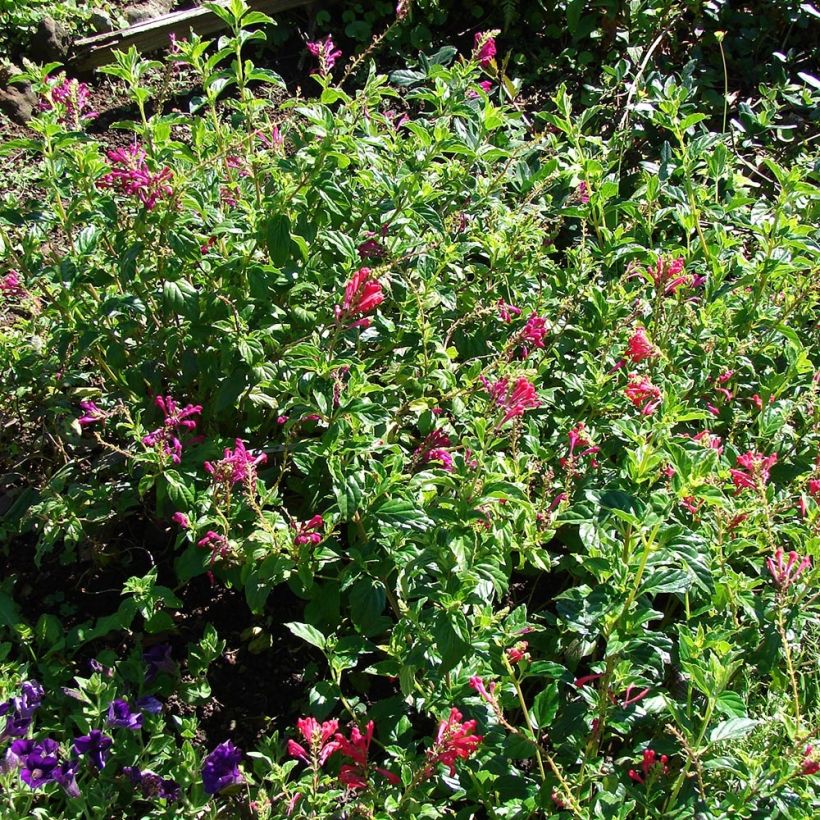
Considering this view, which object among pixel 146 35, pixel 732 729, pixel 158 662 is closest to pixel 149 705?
pixel 158 662

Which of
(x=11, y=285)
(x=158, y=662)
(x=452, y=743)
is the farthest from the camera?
(x=11, y=285)

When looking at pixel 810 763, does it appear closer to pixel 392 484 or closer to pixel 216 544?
pixel 392 484

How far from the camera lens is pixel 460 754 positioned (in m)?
1.94

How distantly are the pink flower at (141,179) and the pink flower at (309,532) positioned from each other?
36.7 inches

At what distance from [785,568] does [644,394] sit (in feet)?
1.87

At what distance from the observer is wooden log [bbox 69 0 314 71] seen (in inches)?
196

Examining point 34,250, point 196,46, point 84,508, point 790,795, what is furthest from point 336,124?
point 790,795

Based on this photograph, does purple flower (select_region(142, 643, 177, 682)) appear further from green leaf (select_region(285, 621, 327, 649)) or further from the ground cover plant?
green leaf (select_region(285, 621, 327, 649))

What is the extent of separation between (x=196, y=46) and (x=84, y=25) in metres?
2.94

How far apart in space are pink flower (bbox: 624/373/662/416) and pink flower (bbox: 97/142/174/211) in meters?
1.29

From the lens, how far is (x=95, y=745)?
2.35 metres

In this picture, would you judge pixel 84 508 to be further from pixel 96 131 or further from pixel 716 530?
pixel 96 131

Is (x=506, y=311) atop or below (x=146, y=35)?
below

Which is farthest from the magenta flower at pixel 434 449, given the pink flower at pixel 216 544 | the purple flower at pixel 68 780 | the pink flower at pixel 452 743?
the purple flower at pixel 68 780
